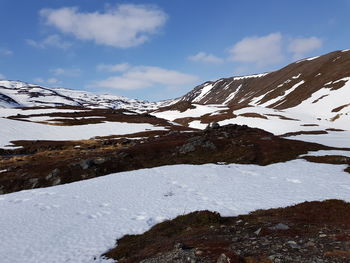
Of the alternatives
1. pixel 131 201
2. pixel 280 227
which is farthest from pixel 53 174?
pixel 280 227

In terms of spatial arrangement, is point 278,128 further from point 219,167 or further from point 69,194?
point 69,194

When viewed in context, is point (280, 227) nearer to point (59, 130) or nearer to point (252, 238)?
point (252, 238)

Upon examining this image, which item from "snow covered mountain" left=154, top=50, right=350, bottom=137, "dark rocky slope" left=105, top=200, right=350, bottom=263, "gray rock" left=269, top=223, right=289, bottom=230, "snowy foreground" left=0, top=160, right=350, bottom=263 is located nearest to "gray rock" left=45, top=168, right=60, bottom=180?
"snowy foreground" left=0, top=160, right=350, bottom=263

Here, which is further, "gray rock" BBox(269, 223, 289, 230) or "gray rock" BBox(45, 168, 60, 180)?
"gray rock" BBox(45, 168, 60, 180)

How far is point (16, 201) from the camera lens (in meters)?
28.2

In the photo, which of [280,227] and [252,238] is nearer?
[252,238]

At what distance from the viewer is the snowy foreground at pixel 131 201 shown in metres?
18.1

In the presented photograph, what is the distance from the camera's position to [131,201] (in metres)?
25.5

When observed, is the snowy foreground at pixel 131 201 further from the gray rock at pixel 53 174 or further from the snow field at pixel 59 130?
the snow field at pixel 59 130

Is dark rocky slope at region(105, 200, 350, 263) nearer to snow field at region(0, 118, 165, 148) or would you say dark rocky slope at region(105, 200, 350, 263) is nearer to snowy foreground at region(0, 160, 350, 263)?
snowy foreground at region(0, 160, 350, 263)

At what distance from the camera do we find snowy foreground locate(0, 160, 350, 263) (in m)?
18.1

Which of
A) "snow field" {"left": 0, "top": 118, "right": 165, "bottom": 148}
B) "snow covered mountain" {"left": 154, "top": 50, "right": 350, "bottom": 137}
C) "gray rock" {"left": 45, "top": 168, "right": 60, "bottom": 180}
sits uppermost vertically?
"snow covered mountain" {"left": 154, "top": 50, "right": 350, "bottom": 137}

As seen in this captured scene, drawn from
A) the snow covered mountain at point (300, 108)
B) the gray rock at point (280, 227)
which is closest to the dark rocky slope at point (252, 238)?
the gray rock at point (280, 227)

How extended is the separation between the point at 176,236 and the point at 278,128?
7687cm
